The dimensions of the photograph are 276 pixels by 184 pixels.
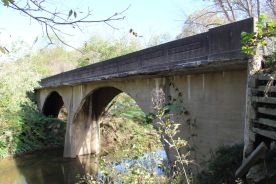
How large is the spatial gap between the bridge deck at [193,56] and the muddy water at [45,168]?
159 inches

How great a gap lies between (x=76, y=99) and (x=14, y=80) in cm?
566

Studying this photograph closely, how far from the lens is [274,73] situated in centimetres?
421

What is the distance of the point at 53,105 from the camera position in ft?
82.0

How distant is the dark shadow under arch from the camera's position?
24.0m

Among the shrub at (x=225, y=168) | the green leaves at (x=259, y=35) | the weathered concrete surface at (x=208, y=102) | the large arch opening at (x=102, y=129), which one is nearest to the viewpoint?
the green leaves at (x=259, y=35)

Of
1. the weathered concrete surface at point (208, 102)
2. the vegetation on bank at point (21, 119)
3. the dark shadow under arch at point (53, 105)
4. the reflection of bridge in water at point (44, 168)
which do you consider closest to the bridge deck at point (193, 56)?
the weathered concrete surface at point (208, 102)

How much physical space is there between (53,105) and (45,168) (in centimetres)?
1070

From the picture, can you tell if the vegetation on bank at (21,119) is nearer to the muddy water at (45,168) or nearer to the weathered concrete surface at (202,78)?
the muddy water at (45,168)

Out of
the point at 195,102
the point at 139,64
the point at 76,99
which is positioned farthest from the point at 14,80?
the point at 195,102

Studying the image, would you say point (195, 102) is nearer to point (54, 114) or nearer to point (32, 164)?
point (32, 164)

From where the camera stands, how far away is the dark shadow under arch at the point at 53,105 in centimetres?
2395

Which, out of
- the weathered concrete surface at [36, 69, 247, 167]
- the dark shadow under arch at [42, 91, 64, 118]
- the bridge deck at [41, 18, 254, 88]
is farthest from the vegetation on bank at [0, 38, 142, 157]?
the weathered concrete surface at [36, 69, 247, 167]

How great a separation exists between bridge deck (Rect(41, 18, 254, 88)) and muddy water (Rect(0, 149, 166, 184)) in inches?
159

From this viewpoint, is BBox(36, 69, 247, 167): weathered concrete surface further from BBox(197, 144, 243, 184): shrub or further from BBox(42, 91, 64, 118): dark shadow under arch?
BBox(42, 91, 64, 118): dark shadow under arch
